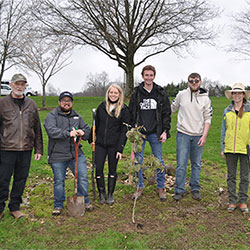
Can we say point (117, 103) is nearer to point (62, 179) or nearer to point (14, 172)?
point (62, 179)

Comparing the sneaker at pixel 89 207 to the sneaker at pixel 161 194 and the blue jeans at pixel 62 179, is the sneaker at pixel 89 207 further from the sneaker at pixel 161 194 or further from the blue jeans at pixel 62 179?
the sneaker at pixel 161 194

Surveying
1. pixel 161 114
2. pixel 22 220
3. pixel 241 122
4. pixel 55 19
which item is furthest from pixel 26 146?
pixel 55 19

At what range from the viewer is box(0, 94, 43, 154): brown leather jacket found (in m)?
3.85

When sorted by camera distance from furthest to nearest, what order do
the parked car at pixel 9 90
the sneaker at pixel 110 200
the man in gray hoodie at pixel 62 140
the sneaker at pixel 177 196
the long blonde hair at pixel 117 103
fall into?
the parked car at pixel 9 90, the sneaker at pixel 177 196, the sneaker at pixel 110 200, the long blonde hair at pixel 117 103, the man in gray hoodie at pixel 62 140

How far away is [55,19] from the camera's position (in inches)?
699

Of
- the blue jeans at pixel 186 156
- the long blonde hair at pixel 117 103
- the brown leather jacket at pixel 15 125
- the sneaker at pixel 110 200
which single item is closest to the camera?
the brown leather jacket at pixel 15 125

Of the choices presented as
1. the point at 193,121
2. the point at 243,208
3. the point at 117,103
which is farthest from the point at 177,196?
the point at 117,103

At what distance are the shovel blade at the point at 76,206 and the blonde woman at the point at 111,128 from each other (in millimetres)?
549

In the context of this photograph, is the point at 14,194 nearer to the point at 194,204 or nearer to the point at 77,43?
the point at 194,204

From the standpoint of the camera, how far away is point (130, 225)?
3.99 m

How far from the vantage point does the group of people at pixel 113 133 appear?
3.94m

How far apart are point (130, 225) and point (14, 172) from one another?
1913 mm

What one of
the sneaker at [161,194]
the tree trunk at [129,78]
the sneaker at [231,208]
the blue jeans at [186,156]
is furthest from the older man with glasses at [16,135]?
the tree trunk at [129,78]

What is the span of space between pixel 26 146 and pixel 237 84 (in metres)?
3.47
